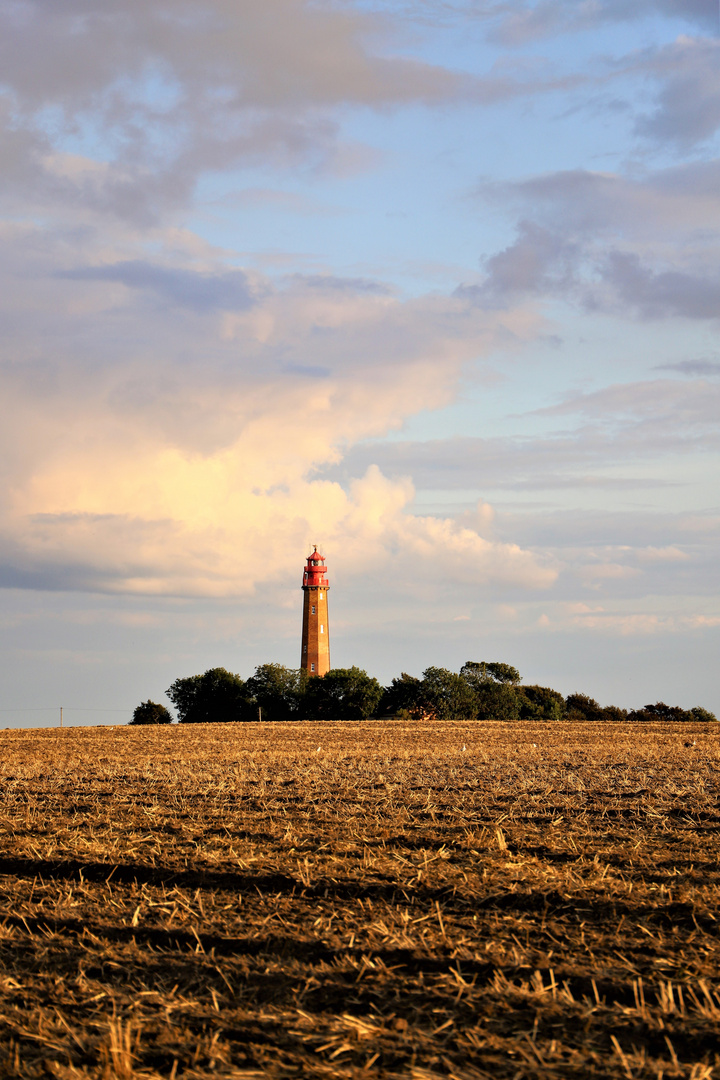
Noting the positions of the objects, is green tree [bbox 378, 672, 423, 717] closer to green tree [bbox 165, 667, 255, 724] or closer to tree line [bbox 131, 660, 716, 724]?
tree line [bbox 131, 660, 716, 724]

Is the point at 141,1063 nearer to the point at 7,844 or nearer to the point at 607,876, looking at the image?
the point at 607,876

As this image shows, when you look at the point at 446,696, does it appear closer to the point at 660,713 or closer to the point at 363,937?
the point at 660,713

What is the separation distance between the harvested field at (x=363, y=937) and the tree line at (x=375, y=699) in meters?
65.6

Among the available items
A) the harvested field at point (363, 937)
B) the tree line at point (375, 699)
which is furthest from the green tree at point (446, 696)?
the harvested field at point (363, 937)

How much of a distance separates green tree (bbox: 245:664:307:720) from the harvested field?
70099mm

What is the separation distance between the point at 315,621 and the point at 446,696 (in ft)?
68.5

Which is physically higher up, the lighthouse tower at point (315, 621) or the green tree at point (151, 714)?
the lighthouse tower at point (315, 621)

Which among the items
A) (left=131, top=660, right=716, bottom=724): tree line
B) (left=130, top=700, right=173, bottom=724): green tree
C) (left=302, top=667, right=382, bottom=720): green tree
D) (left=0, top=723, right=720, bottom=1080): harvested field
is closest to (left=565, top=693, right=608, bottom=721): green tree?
(left=131, top=660, right=716, bottom=724): tree line

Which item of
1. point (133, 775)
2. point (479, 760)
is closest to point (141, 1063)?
point (133, 775)

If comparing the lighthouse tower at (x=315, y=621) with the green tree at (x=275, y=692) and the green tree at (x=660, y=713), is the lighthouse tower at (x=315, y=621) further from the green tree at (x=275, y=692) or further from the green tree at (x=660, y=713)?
the green tree at (x=660, y=713)

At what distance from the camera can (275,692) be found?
85.2 m

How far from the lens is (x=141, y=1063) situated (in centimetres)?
568

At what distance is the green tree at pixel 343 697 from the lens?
81.6 meters

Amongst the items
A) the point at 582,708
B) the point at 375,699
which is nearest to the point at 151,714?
the point at 375,699
